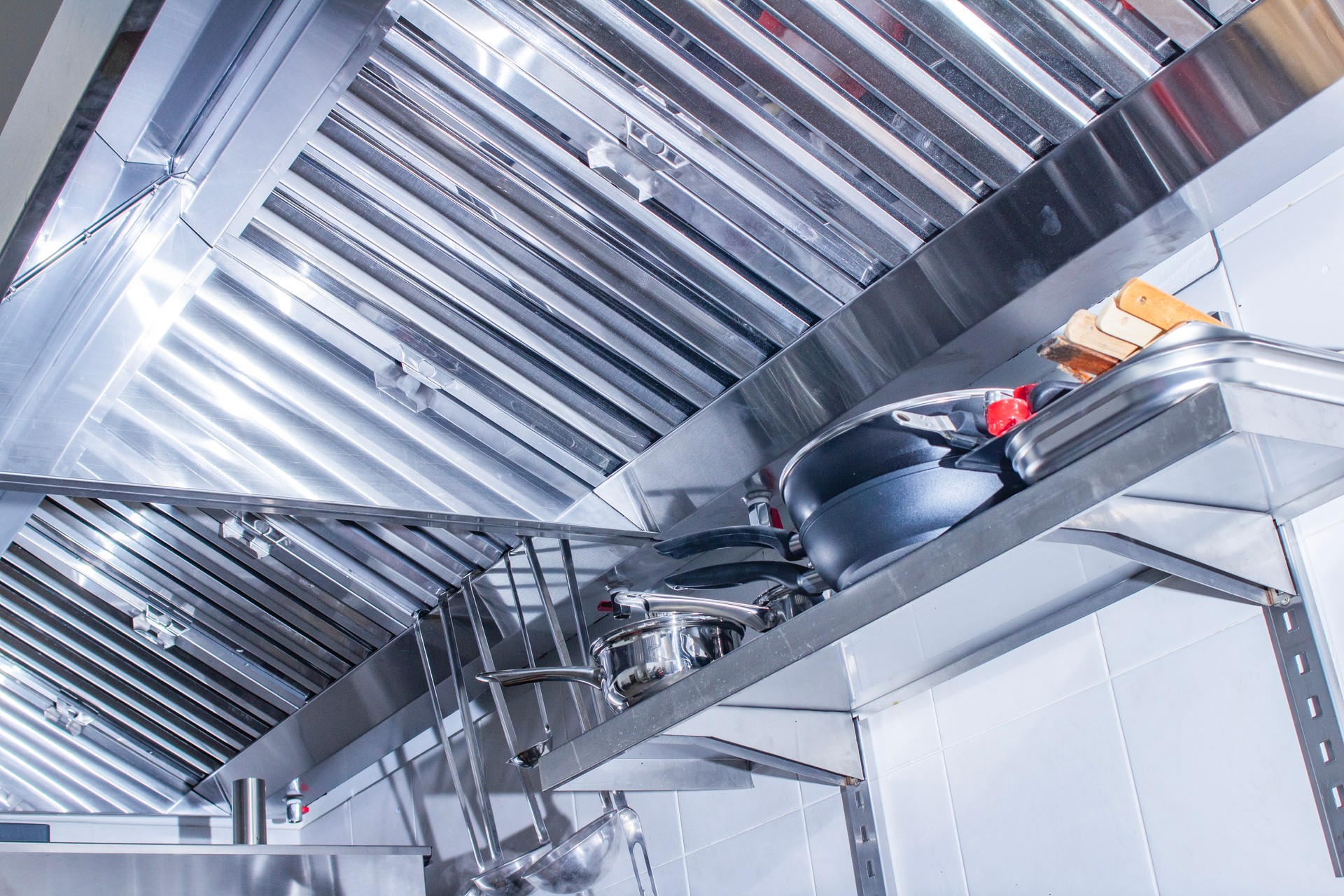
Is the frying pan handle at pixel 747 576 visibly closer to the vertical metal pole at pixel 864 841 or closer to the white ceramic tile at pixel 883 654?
the white ceramic tile at pixel 883 654

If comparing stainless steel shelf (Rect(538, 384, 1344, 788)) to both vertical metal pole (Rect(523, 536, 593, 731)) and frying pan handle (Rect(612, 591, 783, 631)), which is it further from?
vertical metal pole (Rect(523, 536, 593, 731))

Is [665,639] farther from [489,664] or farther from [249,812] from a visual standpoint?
[249,812]

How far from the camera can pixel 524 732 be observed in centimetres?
215

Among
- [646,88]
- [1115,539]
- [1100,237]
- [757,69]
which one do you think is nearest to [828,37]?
[757,69]

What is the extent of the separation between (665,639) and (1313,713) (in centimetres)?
58

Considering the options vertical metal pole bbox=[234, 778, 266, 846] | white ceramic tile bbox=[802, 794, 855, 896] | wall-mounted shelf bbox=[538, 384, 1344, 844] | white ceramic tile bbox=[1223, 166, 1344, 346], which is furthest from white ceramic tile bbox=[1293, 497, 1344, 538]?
vertical metal pole bbox=[234, 778, 266, 846]

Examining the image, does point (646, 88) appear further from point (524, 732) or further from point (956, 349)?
point (524, 732)

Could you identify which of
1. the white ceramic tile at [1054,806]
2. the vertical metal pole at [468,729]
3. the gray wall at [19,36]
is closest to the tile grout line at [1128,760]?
the white ceramic tile at [1054,806]

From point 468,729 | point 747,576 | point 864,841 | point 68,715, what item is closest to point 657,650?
point 747,576

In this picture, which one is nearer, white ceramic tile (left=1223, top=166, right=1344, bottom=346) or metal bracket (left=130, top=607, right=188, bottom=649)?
white ceramic tile (left=1223, top=166, right=1344, bottom=346)

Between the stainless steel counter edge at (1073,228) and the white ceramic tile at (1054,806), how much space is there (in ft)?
1.29

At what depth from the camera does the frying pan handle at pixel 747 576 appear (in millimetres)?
1048

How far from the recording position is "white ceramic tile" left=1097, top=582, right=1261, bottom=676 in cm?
104

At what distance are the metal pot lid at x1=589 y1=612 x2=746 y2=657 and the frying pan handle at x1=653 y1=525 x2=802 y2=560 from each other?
0.07 m
